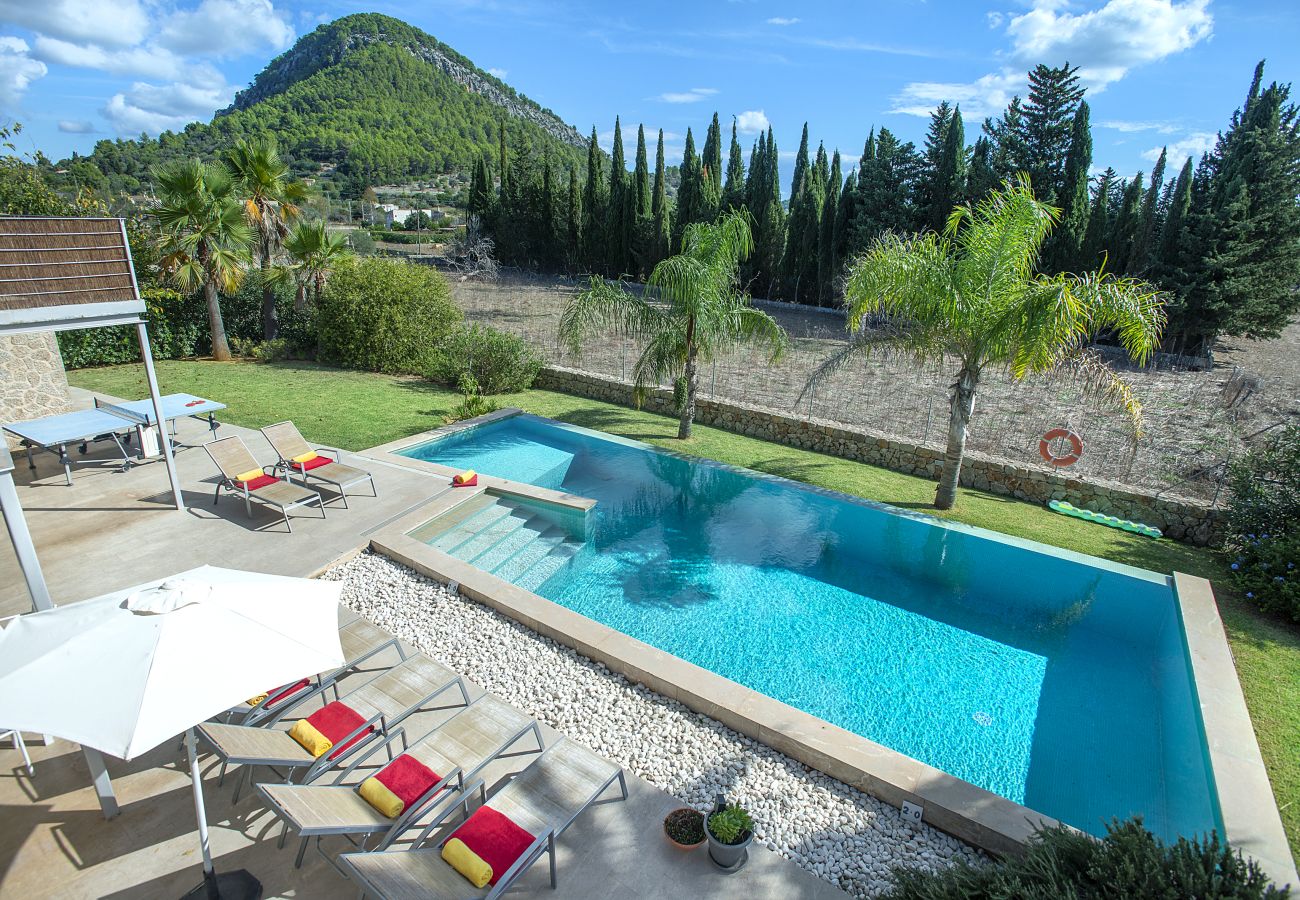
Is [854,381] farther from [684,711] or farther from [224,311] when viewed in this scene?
[224,311]

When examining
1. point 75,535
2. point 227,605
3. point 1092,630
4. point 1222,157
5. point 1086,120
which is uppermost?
point 1086,120

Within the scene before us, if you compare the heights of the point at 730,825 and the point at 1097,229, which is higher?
the point at 1097,229

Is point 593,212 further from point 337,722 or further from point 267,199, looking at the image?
point 337,722

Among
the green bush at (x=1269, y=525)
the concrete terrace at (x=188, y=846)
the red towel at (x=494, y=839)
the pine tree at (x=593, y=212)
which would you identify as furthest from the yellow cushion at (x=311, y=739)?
the pine tree at (x=593, y=212)

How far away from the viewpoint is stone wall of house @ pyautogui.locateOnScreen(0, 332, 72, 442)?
11375 mm

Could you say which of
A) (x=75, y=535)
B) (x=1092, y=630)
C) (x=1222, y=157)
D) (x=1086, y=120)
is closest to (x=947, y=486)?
(x=1092, y=630)

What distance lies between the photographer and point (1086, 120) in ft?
89.6

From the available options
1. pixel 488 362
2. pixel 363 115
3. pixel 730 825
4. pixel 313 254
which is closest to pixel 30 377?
pixel 313 254

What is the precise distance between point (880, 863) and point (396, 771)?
124 inches

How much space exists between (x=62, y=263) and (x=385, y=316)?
1071 centimetres

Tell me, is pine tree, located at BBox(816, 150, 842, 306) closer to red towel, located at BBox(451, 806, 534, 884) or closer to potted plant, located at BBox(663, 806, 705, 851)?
potted plant, located at BBox(663, 806, 705, 851)

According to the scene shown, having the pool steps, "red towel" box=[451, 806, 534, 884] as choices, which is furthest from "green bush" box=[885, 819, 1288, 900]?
the pool steps

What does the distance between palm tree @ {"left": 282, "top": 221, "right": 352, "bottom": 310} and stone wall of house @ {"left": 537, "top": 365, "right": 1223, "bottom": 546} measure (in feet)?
26.3

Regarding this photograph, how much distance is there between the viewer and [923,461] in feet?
39.4
